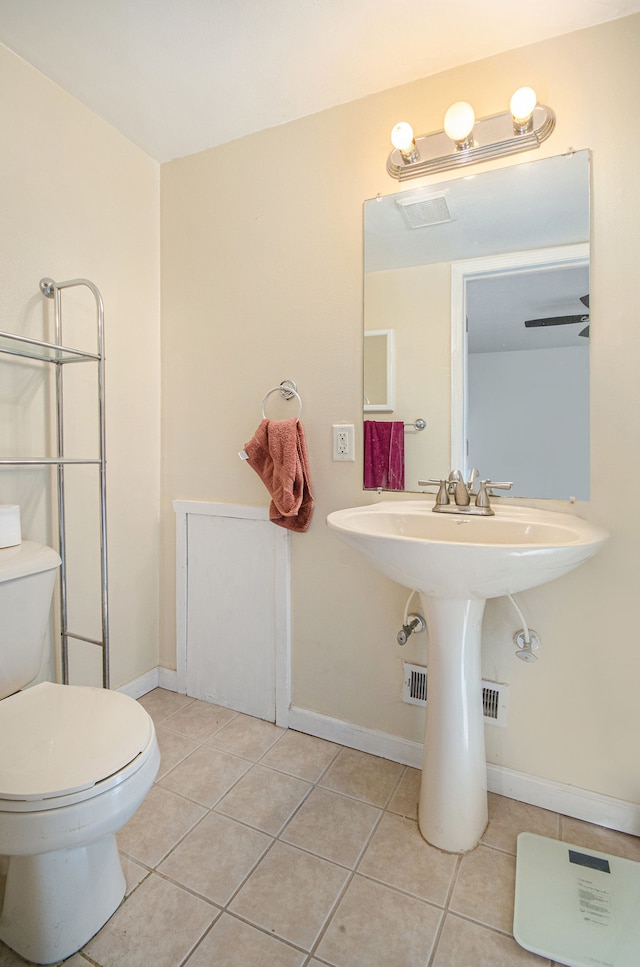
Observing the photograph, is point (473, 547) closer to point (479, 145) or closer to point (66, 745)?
point (66, 745)

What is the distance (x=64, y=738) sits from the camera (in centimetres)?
104

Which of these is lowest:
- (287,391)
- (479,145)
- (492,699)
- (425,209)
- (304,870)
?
(304,870)

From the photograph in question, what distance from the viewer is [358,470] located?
1652mm

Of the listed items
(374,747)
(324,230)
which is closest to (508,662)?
(374,747)

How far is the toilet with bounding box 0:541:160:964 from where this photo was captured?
88 cm

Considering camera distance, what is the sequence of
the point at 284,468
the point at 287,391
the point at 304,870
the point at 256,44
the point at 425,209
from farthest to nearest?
1. the point at 287,391
2. the point at 284,468
3. the point at 425,209
4. the point at 256,44
5. the point at 304,870

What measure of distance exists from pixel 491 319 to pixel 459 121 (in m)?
0.54

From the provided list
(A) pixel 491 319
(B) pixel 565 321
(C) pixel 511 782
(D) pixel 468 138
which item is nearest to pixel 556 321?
(B) pixel 565 321

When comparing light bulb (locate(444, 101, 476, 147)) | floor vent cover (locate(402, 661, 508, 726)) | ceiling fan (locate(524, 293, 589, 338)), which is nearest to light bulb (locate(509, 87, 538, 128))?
light bulb (locate(444, 101, 476, 147))

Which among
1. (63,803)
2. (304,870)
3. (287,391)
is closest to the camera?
(63,803)

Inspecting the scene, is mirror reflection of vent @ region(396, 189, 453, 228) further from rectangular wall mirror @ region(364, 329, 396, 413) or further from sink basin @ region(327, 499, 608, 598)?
sink basin @ region(327, 499, 608, 598)

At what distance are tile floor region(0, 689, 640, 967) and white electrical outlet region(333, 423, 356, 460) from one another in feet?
3.31

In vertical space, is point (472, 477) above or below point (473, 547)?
above

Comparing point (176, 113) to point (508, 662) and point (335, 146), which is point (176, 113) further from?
point (508, 662)
